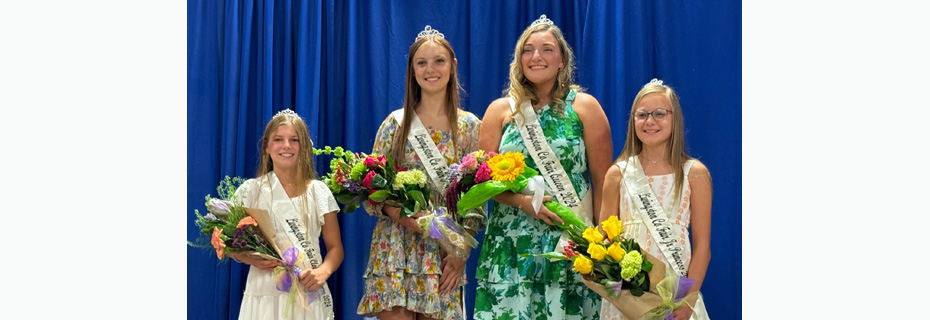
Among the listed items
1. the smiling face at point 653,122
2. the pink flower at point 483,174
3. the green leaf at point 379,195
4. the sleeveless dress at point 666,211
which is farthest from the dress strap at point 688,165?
the green leaf at point 379,195

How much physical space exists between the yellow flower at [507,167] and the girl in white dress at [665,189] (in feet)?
1.02

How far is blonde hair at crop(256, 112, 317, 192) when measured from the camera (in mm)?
3277

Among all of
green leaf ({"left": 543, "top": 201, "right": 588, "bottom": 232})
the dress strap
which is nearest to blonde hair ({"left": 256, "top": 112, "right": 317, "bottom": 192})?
green leaf ({"left": 543, "top": 201, "right": 588, "bottom": 232})

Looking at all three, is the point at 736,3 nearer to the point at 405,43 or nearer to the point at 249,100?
the point at 405,43

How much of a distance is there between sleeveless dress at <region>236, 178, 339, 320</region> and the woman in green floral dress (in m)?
0.70

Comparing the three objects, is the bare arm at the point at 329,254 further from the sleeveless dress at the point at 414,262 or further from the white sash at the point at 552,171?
the white sash at the point at 552,171

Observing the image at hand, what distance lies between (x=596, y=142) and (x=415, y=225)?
2.46 feet

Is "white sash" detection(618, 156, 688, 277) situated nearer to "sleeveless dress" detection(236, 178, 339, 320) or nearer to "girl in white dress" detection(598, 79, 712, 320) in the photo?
"girl in white dress" detection(598, 79, 712, 320)

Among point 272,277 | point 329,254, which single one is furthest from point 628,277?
point 272,277

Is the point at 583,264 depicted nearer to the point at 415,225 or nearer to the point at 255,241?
→ the point at 415,225

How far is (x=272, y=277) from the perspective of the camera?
10.3 feet

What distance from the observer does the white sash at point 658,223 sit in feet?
8.98

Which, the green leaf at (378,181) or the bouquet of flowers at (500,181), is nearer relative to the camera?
the bouquet of flowers at (500,181)

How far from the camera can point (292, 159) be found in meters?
3.25
